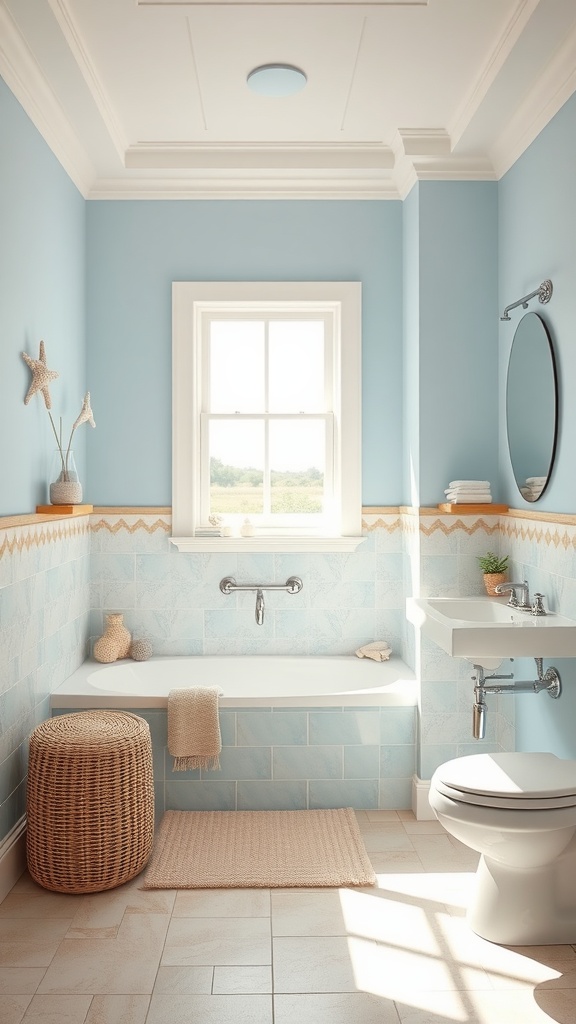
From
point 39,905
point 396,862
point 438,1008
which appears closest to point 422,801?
point 396,862

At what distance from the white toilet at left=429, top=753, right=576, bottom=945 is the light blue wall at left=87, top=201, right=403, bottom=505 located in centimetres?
185

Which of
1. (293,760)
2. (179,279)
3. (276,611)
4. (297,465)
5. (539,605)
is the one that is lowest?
(293,760)

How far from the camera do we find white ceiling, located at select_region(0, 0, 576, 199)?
2684 millimetres

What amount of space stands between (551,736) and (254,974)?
136 cm

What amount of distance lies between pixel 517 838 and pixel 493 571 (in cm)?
135

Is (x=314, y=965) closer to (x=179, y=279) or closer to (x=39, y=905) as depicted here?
(x=39, y=905)

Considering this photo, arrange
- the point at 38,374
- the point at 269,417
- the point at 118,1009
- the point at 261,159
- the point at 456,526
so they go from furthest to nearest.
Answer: the point at 269,417 < the point at 261,159 < the point at 456,526 < the point at 38,374 < the point at 118,1009

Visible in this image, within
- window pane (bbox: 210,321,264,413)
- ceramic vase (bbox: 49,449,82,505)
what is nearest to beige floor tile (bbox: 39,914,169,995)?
ceramic vase (bbox: 49,449,82,505)

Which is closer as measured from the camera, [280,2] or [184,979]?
[184,979]

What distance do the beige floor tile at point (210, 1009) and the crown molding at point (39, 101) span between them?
9.54 feet

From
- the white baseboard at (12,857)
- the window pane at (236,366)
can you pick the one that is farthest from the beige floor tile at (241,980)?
the window pane at (236,366)

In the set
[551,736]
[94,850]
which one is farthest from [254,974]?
[551,736]

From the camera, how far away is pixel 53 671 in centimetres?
342

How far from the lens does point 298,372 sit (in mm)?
4195
